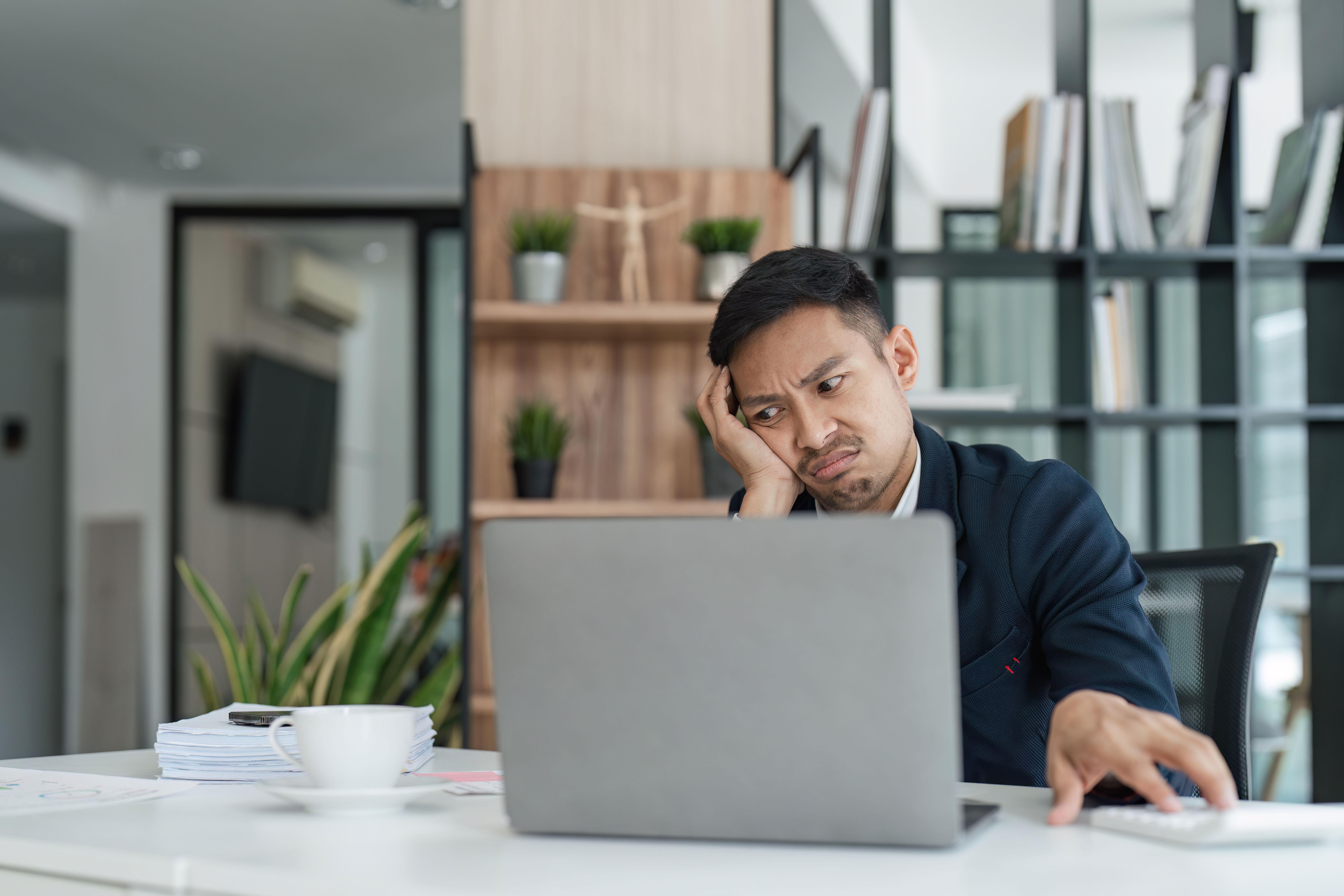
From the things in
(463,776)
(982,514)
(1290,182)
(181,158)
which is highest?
(181,158)

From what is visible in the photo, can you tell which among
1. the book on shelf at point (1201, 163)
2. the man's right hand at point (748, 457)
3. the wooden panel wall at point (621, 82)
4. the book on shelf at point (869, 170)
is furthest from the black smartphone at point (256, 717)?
the book on shelf at point (1201, 163)

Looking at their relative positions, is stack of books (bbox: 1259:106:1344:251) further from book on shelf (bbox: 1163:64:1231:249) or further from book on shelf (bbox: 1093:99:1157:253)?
book on shelf (bbox: 1093:99:1157:253)

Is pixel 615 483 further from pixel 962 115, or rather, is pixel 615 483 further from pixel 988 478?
pixel 962 115

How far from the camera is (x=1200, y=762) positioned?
32.6 inches

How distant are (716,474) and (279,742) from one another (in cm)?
170

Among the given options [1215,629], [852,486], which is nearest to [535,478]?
[852,486]

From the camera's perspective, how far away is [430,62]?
13.6ft

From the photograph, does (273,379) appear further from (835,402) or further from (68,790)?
(68,790)

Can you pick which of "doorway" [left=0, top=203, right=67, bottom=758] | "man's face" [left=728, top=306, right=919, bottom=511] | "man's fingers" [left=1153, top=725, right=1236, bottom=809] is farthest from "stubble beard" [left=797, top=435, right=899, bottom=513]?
"doorway" [left=0, top=203, right=67, bottom=758]

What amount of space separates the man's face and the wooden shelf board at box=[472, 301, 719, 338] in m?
1.08

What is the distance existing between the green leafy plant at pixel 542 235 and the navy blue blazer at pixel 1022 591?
60.4 inches

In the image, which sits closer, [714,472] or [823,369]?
[823,369]

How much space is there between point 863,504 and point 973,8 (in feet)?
11.3

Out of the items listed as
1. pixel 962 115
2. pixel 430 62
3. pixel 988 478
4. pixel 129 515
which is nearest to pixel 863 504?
pixel 988 478
